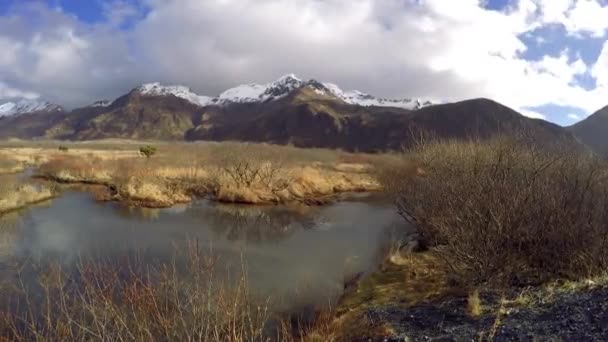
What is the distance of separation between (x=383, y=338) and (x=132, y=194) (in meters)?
27.0

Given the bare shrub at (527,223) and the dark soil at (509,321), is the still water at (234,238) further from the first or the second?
the bare shrub at (527,223)

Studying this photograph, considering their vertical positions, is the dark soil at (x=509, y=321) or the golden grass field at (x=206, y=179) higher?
the golden grass field at (x=206, y=179)

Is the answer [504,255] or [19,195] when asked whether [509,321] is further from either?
[19,195]

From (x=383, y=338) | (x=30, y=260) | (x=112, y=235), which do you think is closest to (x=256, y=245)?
(x=112, y=235)

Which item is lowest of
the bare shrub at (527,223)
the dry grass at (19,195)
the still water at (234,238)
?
the still water at (234,238)

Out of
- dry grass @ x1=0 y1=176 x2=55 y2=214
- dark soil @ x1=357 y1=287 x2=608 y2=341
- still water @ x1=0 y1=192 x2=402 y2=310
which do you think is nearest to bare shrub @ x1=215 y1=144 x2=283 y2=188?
still water @ x1=0 y1=192 x2=402 y2=310

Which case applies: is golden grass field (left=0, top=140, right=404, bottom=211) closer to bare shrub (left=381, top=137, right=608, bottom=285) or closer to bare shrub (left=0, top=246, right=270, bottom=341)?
bare shrub (left=0, top=246, right=270, bottom=341)

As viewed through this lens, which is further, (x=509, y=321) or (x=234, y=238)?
(x=234, y=238)

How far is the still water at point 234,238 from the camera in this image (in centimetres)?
1770

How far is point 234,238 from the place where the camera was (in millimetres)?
24484

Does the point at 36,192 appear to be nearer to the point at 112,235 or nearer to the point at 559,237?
the point at 112,235

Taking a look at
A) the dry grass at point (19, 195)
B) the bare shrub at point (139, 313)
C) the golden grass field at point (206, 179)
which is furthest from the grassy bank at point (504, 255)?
the dry grass at point (19, 195)

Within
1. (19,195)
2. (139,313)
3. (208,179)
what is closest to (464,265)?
(139,313)

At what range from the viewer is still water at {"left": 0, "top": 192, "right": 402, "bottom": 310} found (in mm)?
17703
